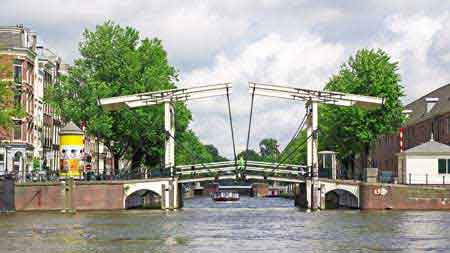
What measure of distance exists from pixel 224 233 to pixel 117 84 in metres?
32.2

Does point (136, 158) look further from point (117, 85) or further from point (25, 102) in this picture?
point (25, 102)

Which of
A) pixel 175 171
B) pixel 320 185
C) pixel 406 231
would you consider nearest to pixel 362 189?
pixel 320 185

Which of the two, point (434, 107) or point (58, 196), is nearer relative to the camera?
point (58, 196)

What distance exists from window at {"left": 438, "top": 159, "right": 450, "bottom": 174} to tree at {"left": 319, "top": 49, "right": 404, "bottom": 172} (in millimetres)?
8146

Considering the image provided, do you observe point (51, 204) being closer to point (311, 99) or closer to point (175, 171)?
point (175, 171)

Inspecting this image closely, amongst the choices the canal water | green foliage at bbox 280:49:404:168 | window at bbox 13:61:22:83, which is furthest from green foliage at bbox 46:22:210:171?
the canal water

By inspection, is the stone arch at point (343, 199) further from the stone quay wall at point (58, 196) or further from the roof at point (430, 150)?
the stone quay wall at point (58, 196)

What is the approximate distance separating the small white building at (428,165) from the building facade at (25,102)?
25.6 metres

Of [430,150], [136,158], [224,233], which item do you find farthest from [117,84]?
[224,233]

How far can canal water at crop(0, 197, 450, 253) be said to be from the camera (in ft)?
111

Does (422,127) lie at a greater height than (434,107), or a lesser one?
lesser

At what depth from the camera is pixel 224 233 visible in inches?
1602

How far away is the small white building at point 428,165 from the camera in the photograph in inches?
2584

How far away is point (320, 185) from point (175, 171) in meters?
8.32
